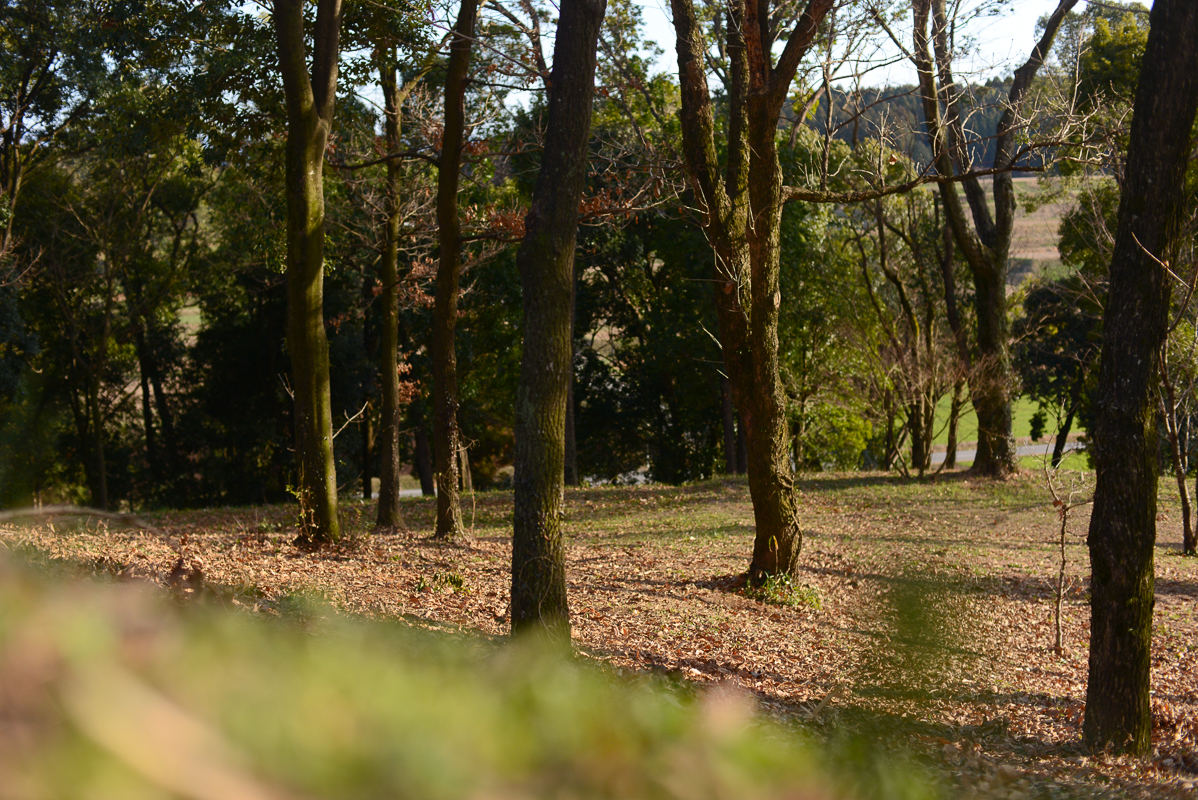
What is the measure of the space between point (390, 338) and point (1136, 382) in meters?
8.71

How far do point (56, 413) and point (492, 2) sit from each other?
1986 centimetres

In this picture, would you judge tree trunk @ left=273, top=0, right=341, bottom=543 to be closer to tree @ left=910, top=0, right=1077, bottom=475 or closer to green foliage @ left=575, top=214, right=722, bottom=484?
tree @ left=910, top=0, right=1077, bottom=475

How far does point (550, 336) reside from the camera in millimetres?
5207

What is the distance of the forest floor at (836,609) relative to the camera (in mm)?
5250

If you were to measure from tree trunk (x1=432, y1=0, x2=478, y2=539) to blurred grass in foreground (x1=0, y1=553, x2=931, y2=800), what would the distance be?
8.72 meters

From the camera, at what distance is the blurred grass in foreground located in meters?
0.91

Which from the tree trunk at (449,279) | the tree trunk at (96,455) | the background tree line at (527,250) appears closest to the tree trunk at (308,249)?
the background tree line at (527,250)

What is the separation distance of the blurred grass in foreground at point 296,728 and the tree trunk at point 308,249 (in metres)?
7.69

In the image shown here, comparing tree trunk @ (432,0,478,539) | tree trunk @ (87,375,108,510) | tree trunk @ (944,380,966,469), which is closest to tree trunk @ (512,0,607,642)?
tree trunk @ (432,0,478,539)

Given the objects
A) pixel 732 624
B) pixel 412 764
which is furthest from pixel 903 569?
pixel 412 764

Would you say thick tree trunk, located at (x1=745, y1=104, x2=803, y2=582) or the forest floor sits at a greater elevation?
thick tree trunk, located at (x1=745, y1=104, x2=803, y2=582)

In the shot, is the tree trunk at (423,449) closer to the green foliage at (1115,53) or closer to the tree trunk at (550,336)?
the green foliage at (1115,53)

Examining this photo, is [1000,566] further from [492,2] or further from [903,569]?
[492,2]

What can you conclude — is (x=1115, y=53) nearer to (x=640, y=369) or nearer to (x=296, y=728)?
(x=640, y=369)
